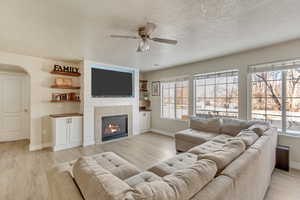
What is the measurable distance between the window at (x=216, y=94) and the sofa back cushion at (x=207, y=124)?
2.21ft

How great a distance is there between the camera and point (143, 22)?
214cm

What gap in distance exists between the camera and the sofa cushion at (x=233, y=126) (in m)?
3.15

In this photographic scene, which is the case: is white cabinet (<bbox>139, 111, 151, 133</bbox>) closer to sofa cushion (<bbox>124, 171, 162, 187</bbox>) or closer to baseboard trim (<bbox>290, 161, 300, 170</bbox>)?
sofa cushion (<bbox>124, 171, 162, 187</bbox>)

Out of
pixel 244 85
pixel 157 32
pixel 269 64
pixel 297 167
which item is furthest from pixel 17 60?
pixel 297 167

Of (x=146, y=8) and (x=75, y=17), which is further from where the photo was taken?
(x=75, y=17)

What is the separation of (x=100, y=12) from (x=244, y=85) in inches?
138

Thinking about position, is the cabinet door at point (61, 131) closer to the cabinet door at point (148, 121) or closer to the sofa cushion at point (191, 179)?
the cabinet door at point (148, 121)

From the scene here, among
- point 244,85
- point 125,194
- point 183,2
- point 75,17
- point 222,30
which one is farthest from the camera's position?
point 244,85

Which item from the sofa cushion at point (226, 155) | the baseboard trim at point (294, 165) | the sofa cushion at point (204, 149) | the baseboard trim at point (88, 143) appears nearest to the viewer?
the sofa cushion at point (226, 155)

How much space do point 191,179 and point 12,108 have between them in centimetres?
599

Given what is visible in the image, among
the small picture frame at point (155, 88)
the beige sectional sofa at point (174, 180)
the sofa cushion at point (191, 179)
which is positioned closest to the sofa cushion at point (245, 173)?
the beige sectional sofa at point (174, 180)

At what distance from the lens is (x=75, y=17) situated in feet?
6.61

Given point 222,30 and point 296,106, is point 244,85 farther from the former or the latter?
point 222,30

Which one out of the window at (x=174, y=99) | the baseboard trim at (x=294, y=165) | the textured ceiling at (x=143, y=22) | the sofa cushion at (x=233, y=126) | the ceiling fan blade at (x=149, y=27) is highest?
the textured ceiling at (x=143, y=22)
